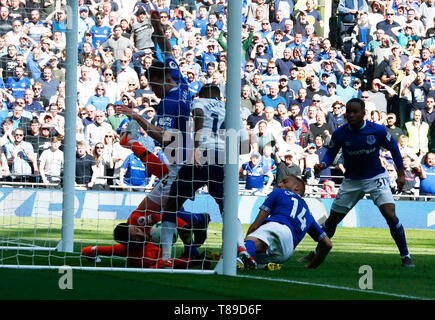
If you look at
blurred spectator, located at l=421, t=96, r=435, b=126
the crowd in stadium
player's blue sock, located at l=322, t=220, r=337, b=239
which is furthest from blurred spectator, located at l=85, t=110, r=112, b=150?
blurred spectator, located at l=421, t=96, r=435, b=126

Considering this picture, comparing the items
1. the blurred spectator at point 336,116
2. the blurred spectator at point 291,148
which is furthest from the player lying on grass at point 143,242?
the blurred spectator at point 336,116

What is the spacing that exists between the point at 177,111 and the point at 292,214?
160cm

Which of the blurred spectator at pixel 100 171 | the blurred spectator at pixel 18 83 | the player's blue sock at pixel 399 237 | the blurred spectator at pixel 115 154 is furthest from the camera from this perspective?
the blurred spectator at pixel 100 171

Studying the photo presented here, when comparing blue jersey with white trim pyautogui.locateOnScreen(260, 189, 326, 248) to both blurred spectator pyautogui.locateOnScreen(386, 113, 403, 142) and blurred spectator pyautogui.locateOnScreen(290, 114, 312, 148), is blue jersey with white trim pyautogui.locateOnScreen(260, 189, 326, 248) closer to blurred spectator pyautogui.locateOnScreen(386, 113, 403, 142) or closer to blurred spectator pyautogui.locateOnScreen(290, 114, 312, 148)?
blurred spectator pyautogui.locateOnScreen(290, 114, 312, 148)

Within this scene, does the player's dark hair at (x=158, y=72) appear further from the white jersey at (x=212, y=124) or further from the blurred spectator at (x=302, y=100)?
the blurred spectator at (x=302, y=100)

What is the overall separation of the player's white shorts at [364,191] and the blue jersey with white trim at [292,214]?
3.99 feet

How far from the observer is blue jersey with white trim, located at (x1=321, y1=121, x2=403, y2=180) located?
10508 mm

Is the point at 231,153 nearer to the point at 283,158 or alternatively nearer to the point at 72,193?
the point at 72,193

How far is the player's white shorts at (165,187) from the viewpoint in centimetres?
932

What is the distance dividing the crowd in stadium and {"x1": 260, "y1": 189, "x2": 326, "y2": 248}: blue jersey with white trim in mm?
2710

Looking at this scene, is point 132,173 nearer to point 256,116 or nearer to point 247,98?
point 256,116

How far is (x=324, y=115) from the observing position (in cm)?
2062
